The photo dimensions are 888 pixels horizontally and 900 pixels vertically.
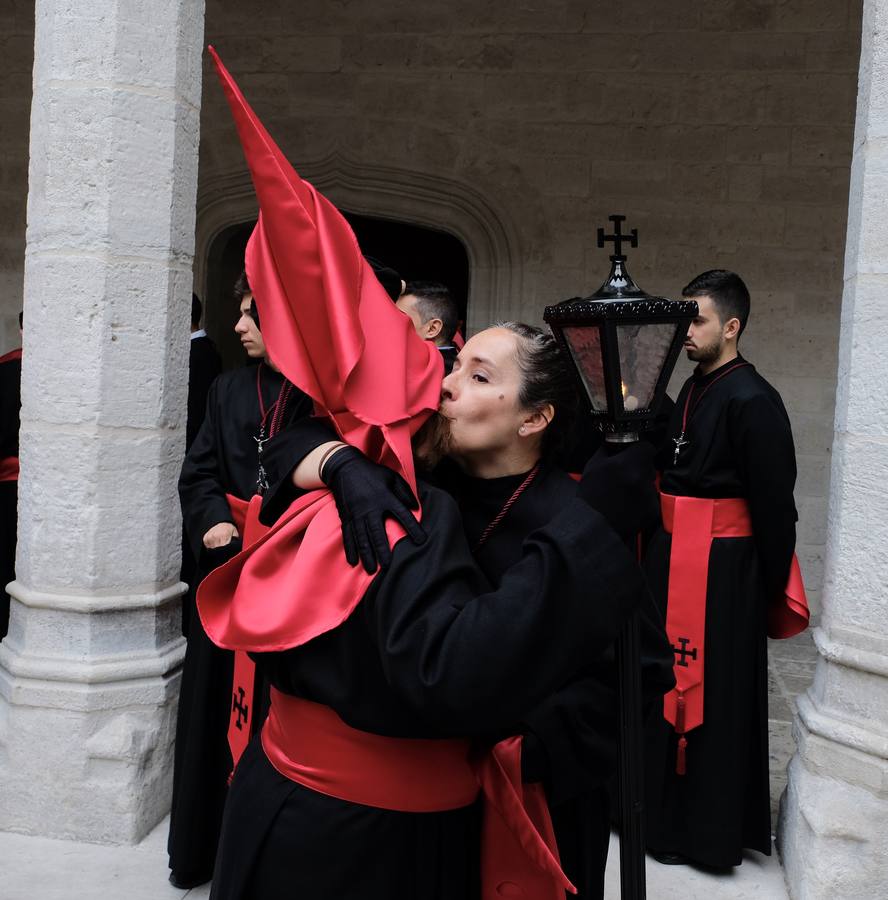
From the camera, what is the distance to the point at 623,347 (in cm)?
145

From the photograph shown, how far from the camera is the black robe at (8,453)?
16.5ft

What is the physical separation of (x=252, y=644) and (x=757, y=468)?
7.19ft

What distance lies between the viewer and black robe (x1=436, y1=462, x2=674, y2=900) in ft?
5.69

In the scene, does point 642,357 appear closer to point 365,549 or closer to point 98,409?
point 365,549

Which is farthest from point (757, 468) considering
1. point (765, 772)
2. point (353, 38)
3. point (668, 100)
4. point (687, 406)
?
point (353, 38)

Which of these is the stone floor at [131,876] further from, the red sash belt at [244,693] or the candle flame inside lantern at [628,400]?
the candle flame inside lantern at [628,400]

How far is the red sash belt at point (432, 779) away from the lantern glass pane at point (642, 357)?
24.7 inches

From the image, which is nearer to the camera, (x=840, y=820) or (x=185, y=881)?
(x=840, y=820)

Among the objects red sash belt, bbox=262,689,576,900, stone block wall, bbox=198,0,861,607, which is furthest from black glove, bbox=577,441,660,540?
stone block wall, bbox=198,0,861,607

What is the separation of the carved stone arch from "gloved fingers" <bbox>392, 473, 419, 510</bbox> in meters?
5.53

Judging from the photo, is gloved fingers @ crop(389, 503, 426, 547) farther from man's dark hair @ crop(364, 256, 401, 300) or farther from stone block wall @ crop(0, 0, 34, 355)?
stone block wall @ crop(0, 0, 34, 355)

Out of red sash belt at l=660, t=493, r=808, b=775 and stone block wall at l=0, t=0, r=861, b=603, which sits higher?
stone block wall at l=0, t=0, r=861, b=603

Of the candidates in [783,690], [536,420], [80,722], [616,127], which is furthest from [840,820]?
[616,127]

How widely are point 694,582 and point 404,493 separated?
2135 mm
